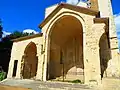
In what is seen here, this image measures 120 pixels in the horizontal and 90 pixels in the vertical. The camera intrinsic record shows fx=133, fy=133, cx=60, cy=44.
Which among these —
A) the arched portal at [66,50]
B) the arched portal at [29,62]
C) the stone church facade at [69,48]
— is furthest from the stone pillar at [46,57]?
the arched portal at [29,62]

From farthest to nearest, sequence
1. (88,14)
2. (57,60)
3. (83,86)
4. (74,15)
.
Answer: (57,60)
(74,15)
(88,14)
(83,86)

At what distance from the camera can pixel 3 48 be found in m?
26.4

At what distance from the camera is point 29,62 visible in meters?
16.0

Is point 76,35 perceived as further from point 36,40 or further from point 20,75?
point 20,75

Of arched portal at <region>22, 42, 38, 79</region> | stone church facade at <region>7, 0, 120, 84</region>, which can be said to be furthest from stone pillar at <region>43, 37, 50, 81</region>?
arched portal at <region>22, 42, 38, 79</region>

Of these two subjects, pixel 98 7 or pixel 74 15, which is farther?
pixel 98 7

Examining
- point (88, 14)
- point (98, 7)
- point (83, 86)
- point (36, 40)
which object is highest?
point (98, 7)

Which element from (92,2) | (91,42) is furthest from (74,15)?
A: (92,2)

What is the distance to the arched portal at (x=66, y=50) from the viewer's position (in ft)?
44.7

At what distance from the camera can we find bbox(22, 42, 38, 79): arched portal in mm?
14995

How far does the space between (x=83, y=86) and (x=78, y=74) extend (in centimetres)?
479

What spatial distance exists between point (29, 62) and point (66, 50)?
4.68 meters

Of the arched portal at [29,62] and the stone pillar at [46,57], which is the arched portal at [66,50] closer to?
the stone pillar at [46,57]

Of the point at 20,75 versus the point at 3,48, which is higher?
the point at 3,48
